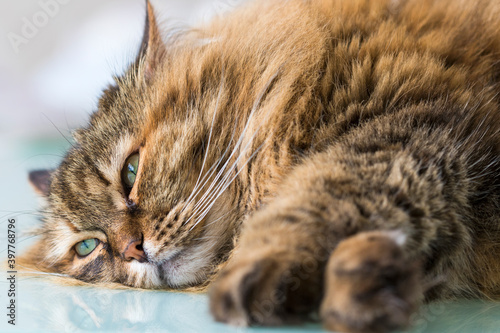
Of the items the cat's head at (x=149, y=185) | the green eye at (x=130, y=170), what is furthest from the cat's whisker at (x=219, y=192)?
the green eye at (x=130, y=170)

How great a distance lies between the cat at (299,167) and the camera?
84cm

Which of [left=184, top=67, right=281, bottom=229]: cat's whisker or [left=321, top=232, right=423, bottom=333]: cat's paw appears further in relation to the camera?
[left=184, top=67, right=281, bottom=229]: cat's whisker

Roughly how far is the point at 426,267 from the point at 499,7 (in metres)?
1.05

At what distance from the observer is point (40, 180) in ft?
6.36

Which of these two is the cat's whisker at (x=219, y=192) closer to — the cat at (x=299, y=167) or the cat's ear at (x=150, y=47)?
the cat at (x=299, y=167)

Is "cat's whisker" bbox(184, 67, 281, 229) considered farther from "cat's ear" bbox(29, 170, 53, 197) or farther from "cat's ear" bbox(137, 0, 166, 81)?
"cat's ear" bbox(29, 170, 53, 197)

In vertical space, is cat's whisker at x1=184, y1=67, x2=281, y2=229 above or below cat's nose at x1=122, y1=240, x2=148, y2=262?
above

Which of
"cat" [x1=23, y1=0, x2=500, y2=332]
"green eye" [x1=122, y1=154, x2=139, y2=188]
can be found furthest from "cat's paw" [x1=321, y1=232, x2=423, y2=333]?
"green eye" [x1=122, y1=154, x2=139, y2=188]

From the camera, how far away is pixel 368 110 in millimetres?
1263

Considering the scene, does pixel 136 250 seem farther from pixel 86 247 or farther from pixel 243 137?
pixel 243 137

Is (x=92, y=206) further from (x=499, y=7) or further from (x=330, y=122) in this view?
(x=499, y=7)

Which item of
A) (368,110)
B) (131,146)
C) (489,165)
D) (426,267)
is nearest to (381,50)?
(368,110)

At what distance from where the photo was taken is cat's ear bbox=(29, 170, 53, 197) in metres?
1.85

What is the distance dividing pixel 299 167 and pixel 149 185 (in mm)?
452
